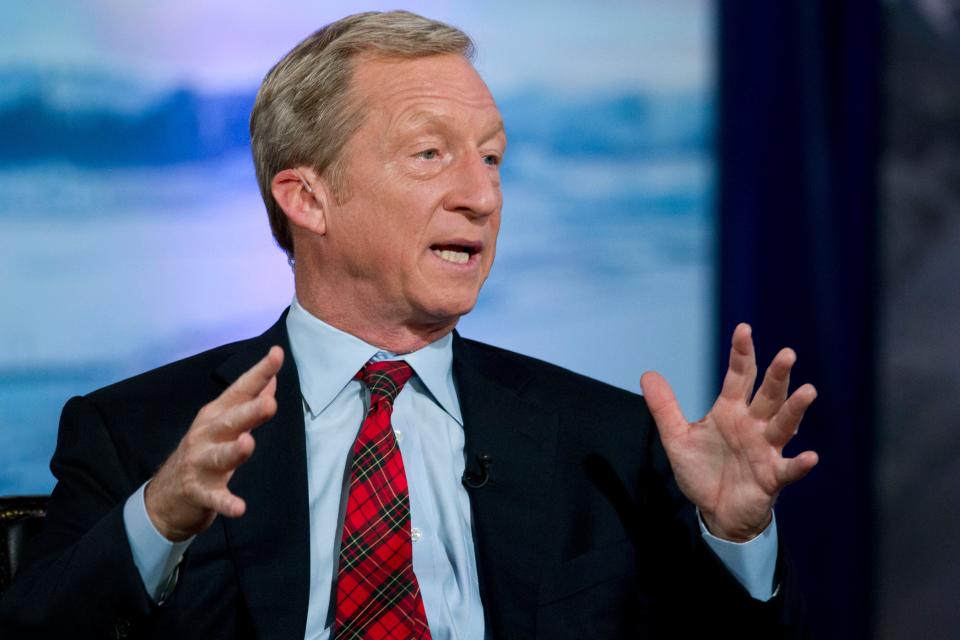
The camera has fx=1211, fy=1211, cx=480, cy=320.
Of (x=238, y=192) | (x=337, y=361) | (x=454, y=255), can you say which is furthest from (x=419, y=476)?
(x=238, y=192)

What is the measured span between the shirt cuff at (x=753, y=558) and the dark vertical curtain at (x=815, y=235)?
4.33 ft

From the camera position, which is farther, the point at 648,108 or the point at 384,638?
the point at 648,108

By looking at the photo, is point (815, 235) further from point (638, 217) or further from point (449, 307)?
point (449, 307)

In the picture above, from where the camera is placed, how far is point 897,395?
312cm

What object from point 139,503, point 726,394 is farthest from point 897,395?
point 139,503

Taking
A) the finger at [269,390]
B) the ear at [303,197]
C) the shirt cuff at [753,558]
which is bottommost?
the shirt cuff at [753,558]

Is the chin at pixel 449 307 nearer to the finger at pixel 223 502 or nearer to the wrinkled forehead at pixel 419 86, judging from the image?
the wrinkled forehead at pixel 419 86

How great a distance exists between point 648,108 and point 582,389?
1253 mm

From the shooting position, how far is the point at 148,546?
4.94ft

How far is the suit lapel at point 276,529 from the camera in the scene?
1650mm

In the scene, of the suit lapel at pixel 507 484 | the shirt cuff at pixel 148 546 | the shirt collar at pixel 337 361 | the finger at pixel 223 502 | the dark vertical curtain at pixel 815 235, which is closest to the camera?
the finger at pixel 223 502

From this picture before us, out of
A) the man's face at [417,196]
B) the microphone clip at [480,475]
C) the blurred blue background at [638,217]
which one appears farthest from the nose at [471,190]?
the blurred blue background at [638,217]

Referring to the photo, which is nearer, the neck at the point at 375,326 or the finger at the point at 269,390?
the finger at the point at 269,390

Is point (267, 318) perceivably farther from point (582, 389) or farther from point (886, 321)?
point (886, 321)
